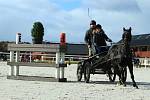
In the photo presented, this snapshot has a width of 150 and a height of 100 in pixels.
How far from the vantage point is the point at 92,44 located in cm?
1736

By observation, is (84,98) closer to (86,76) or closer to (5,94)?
(5,94)

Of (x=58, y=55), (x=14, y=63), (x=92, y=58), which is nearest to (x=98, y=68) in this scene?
(x=92, y=58)

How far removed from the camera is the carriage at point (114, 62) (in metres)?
15.2

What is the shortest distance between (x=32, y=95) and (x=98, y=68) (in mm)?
6112

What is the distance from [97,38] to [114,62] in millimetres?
1568

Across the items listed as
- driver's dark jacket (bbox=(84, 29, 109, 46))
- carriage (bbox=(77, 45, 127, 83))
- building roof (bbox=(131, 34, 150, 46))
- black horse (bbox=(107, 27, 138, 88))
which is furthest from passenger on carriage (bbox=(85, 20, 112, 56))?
building roof (bbox=(131, 34, 150, 46))

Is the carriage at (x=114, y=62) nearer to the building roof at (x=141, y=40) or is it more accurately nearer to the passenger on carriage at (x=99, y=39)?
the passenger on carriage at (x=99, y=39)

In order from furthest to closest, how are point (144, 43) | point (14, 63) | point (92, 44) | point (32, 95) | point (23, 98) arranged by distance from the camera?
point (144, 43), point (14, 63), point (92, 44), point (32, 95), point (23, 98)

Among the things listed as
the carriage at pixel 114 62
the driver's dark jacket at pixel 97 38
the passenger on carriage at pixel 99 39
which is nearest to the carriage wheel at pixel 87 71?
the carriage at pixel 114 62

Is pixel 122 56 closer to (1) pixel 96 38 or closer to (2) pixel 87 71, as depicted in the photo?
(1) pixel 96 38

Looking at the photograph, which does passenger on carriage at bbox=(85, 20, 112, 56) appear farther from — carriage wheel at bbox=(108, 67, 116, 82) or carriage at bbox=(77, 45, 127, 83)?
carriage wheel at bbox=(108, 67, 116, 82)

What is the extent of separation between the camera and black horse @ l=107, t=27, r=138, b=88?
1502cm

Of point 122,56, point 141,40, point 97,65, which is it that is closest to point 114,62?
point 122,56

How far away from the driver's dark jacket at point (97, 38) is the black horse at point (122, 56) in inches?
33.0
